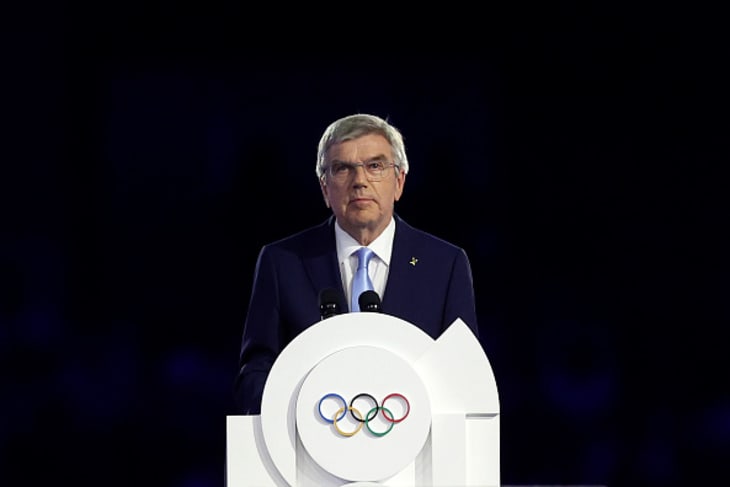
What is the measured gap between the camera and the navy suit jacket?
8.97ft

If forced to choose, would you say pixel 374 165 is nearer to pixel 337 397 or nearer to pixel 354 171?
A: pixel 354 171

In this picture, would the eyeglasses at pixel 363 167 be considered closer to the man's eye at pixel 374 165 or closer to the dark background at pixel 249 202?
the man's eye at pixel 374 165

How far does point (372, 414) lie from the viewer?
2264 mm

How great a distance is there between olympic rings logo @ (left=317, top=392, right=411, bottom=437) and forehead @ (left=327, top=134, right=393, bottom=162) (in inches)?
26.9

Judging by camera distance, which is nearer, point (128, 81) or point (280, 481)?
point (280, 481)

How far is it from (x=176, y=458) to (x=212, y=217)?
3.04 feet

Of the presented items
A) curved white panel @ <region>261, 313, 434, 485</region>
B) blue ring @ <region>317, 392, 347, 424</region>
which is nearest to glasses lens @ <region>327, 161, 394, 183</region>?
curved white panel @ <region>261, 313, 434, 485</region>

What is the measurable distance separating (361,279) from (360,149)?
1.04 ft

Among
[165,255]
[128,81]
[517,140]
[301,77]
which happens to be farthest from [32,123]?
[517,140]

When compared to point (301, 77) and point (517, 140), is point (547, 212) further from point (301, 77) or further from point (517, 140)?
point (301, 77)

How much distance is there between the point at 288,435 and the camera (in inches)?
90.0

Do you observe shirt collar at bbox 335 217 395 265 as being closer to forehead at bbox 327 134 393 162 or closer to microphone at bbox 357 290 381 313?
forehead at bbox 327 134 393 162

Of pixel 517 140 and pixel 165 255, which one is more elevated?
pixel 517 140

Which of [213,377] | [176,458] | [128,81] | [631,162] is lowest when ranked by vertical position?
[176,458]
